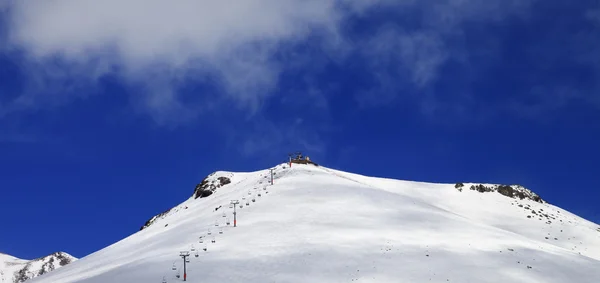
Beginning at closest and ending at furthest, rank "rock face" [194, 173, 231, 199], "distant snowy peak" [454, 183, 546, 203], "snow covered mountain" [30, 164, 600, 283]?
"snow covered mountain" [30, 164, 600, 283]
"rock face" [194, 173, 231, 199]
"distant snowy peak" [454, 183, 546, 203]

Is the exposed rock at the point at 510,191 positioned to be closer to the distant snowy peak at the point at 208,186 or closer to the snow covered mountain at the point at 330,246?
the snow covered mountain at the point at 330,246

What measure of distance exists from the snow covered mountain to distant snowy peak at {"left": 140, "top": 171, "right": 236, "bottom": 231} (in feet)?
74.0

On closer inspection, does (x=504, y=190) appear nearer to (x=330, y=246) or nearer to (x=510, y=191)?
(x=510, y=191)

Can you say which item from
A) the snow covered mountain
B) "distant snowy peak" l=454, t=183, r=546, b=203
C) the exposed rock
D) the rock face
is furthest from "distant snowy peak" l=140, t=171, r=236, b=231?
the exposed rock

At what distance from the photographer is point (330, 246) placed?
5412 centimetres

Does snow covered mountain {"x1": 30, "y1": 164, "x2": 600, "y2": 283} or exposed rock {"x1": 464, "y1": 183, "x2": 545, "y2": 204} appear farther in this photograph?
exposed rock {"x1": 464, "y1": 183, "x2": 545, "y2": 204}

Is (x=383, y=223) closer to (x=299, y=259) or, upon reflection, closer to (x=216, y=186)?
(x=299, y=259)

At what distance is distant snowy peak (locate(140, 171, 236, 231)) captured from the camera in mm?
114331

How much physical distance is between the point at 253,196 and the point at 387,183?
40968 mm

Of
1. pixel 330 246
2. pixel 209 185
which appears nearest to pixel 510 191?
pixel 209 185

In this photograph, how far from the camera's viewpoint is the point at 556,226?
320ft

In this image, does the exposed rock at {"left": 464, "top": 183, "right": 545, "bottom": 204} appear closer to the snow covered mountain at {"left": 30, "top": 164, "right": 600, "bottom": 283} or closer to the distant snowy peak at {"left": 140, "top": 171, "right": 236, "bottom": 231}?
the snow covered mountain at {"left": 30, "top": 164, "right": 600, "bottom": 283}

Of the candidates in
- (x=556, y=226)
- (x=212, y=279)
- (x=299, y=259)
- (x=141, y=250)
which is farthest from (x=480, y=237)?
(x=556, y=226)

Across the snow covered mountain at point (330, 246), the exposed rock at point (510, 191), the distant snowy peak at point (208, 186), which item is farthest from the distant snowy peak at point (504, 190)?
the distant snowy peak at point (208, 186)
